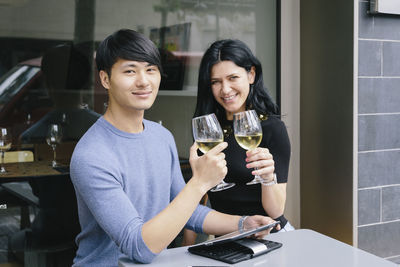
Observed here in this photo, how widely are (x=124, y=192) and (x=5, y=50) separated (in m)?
1.52

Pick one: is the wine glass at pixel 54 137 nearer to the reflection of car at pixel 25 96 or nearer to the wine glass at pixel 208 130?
the reflection of car at pixel 25 96

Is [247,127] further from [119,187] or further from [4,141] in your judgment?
[4,141]

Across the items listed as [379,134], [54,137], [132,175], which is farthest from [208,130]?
[379,134]

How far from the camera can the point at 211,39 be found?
3271 mm

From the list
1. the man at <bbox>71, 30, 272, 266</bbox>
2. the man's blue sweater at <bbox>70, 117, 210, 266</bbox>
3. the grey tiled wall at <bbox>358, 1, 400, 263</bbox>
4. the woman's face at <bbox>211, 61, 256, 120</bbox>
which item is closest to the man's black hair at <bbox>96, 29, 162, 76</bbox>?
the man at <bbox>71, 30, 272, 266</bbox>

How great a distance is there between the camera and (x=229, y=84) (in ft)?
6.89

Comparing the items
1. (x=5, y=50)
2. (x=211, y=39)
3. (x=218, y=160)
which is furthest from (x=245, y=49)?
(x=5, y=50)

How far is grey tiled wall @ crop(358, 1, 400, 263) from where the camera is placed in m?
3.24

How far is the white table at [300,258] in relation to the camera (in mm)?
1325

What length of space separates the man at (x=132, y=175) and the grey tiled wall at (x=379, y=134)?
1.87 m

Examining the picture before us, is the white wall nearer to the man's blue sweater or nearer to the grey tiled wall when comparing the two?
the grey tiled wall

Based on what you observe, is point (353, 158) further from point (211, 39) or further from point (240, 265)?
point (240, 265)

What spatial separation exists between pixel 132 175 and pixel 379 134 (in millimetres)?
2267

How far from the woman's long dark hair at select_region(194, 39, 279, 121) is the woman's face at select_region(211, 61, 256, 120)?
2 centimetres
